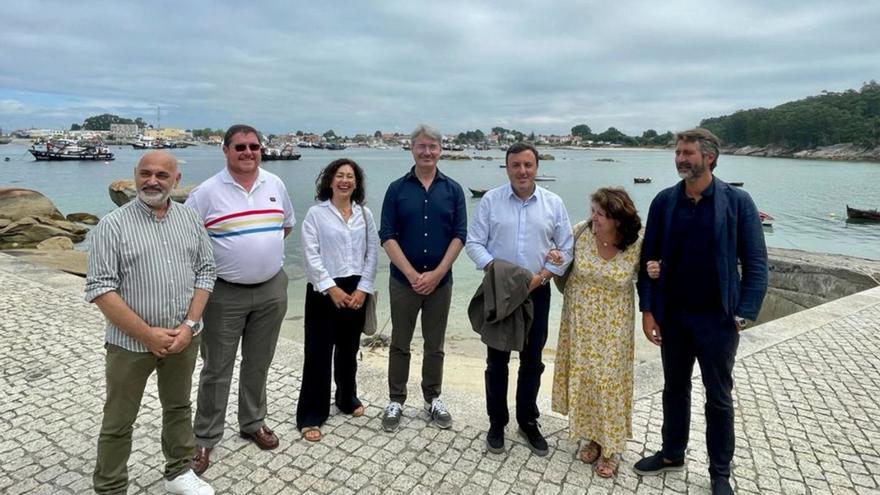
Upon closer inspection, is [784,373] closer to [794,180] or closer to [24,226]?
[24,226]

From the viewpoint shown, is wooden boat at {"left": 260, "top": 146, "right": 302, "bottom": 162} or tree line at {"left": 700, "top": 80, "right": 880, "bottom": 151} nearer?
wooden boat at {"left": 260, "top": 146, "right": 302, "bottom": 162}

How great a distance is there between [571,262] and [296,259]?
13947 mm

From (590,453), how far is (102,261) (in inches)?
131

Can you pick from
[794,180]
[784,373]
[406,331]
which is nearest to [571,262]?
[406,331]

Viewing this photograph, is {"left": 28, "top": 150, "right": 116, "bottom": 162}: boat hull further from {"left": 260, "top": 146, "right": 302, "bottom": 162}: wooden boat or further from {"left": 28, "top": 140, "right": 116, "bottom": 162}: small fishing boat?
{"left": 260, "top": 146, "right": 302, "bottom": 162}: wooden boat

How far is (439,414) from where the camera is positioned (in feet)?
13.3

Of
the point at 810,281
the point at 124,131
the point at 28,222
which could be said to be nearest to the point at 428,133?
the point at 810,281

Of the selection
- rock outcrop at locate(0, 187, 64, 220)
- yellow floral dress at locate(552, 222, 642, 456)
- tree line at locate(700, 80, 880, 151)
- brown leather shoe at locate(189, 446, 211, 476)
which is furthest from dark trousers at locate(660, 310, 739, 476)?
tree line at locate(700, 80, 880, 151)

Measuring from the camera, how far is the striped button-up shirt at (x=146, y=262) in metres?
2.56

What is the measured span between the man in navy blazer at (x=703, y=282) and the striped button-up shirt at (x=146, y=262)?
9.34ft

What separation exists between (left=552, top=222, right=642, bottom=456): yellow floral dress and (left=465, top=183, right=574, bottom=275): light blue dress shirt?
6.3 inches

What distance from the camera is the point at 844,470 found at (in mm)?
3578

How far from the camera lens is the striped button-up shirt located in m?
2.56

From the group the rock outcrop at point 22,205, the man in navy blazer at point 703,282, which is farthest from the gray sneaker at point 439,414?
the rock outcrop at point 22,205
